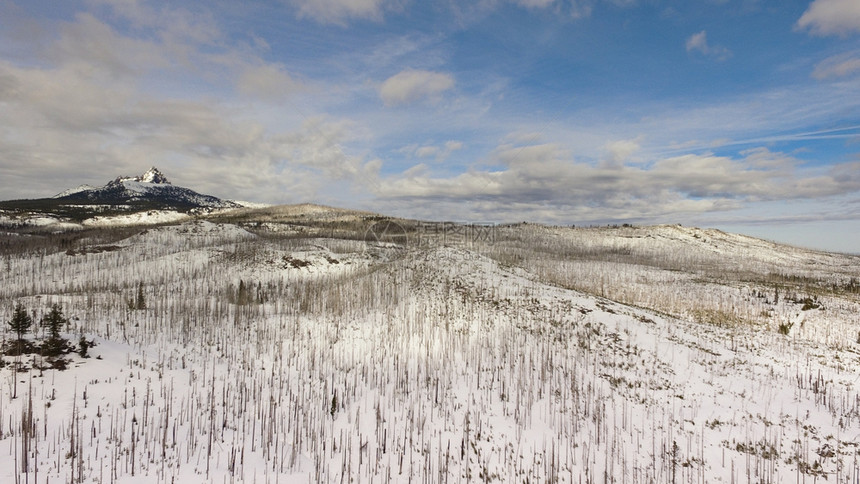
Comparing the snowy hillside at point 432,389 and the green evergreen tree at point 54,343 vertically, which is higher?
the green evergreen tree at point 54,343

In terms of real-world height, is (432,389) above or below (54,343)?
below

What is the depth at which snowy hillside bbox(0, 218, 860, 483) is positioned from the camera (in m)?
7.43

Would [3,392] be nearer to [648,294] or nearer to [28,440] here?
[28,440]

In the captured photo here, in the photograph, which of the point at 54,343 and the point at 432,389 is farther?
the point at 432,389

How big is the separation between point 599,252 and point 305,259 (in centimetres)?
4832

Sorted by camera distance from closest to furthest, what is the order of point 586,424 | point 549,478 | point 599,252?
point 549,478, point 586,424, point 599,252

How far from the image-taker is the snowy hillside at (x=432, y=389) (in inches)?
293

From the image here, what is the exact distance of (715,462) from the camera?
839 cm

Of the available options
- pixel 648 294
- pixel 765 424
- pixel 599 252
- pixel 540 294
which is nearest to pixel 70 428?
pixel 765 424

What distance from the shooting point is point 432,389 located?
10859 mm

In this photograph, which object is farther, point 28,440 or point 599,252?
point 599,252

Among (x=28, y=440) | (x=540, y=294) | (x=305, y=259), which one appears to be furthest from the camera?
(x=305, y=259)

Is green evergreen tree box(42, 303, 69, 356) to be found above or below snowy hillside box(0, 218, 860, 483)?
above

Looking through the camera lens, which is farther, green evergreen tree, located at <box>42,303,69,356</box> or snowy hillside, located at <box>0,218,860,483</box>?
green evergreen tree, located at <box>42,303,69,356</box>
